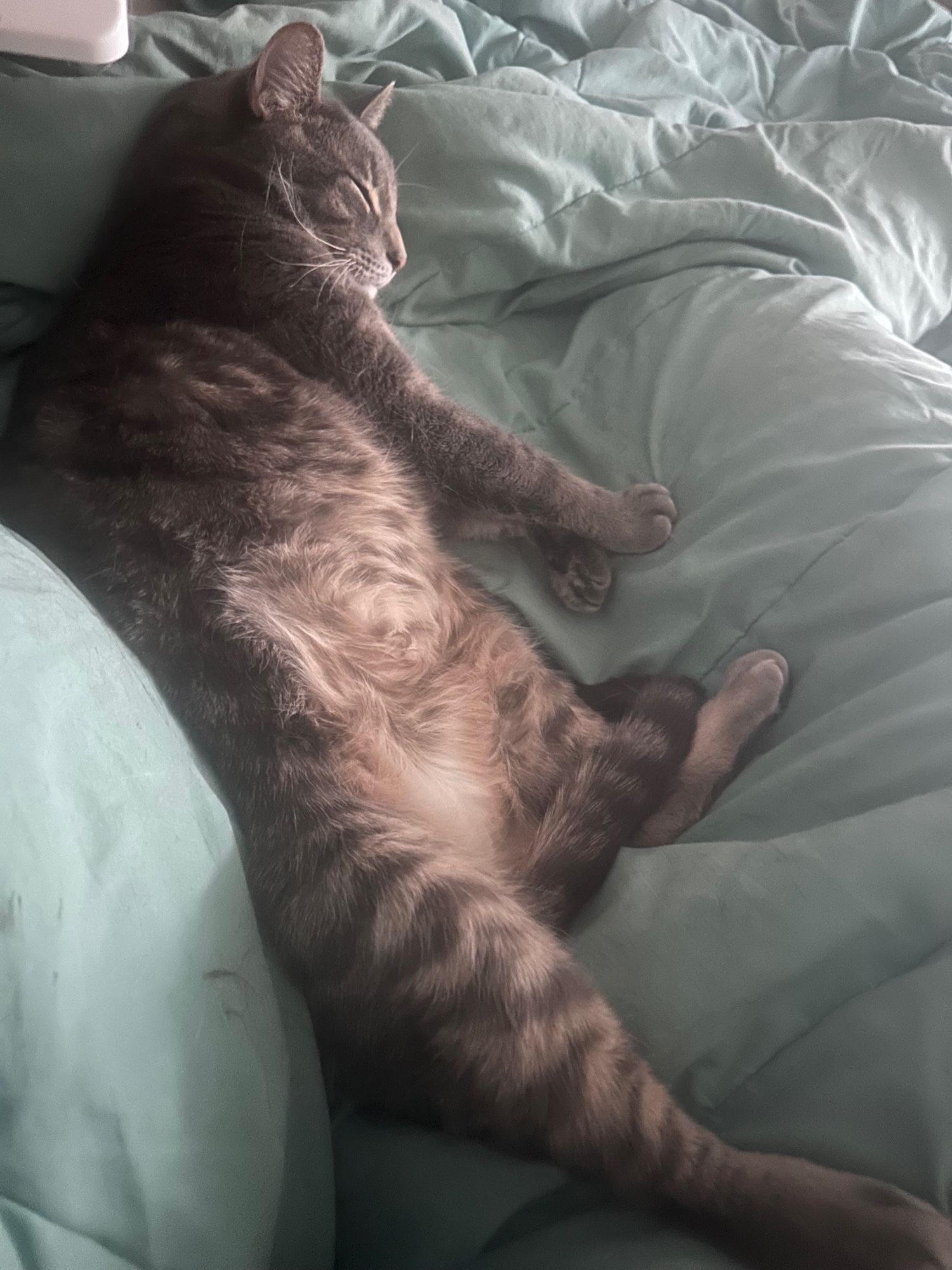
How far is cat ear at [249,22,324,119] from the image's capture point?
121 cm

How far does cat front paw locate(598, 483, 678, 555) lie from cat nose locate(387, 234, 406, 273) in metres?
0.58

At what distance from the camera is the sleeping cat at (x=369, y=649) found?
752 mm

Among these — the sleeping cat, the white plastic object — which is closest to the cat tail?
the sleeping cat

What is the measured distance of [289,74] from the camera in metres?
1.27

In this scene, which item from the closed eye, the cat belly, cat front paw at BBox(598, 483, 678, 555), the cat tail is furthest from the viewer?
the closed eye

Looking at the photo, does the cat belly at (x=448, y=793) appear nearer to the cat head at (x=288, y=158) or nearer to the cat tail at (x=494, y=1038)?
the cat tail at (x=494, y=1038)

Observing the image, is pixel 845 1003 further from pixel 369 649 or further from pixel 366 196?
pixel 366 196

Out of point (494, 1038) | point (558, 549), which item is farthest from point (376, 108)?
point (494, 1038)

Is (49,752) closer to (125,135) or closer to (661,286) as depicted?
(125,135)

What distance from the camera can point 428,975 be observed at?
769mm

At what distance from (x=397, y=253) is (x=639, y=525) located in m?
0.64

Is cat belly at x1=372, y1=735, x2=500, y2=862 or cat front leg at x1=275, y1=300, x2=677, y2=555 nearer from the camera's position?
cat belly at x1=372, y1=735, x2=500, y2=862

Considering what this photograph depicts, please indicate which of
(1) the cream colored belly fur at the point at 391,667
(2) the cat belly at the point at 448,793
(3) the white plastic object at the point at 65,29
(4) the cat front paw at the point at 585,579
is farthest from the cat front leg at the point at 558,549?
(3) the white plastic object at the point at 65,29

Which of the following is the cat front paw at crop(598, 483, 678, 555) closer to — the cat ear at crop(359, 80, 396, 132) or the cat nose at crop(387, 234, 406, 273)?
the cat nose at crop(387, 234, 406, 273)
